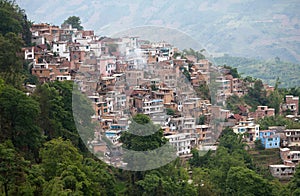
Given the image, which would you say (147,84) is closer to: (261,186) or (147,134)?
(147,134)

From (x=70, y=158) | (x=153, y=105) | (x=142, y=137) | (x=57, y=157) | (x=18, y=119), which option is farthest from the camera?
(x=153, y=105)

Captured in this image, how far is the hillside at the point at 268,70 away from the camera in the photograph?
25344 mm

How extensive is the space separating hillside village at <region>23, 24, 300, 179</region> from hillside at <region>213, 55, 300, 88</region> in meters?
12.5

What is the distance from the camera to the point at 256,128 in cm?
1191

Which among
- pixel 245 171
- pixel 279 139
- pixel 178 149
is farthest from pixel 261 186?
pixel 279 139

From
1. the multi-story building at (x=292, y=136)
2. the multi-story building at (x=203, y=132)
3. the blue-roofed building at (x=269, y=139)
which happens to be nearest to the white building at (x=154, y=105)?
the multi-story building at (x=203, y=132)

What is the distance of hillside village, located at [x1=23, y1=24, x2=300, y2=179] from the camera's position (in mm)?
9742

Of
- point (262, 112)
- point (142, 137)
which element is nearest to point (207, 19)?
point (262, 112)

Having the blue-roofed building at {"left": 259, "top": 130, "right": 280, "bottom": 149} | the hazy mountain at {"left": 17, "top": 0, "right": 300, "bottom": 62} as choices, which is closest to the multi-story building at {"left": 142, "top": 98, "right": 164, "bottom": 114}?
the blue-roofed building at {"left": 259, "top": 130, "right": 280, "bottom": 149}

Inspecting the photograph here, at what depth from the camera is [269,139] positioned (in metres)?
11.9

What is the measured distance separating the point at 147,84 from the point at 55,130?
2273mm

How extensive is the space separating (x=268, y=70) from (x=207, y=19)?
1857 cm

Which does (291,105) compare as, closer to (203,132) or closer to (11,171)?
(203,132)

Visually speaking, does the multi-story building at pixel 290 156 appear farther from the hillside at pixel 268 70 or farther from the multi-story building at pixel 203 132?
the hillside at pixel 268 70
